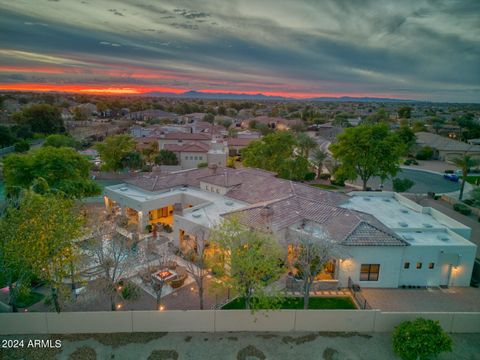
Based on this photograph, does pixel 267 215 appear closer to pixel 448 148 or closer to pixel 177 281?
pixel 177 281

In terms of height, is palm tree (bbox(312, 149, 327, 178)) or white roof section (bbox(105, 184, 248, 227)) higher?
palm tree (bbox(312, 149, 327, 178))

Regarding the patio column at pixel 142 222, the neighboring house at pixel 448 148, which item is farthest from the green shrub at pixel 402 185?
the patio column at pixel 142 222

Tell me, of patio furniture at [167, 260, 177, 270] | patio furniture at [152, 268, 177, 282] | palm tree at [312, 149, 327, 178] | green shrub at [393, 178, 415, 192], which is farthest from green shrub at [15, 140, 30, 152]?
green shrub at [393, 178, 415, 192]

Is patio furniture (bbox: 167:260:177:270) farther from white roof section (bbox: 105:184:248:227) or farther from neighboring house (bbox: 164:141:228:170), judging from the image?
neighboring house (bbox: 164:141:228:170)

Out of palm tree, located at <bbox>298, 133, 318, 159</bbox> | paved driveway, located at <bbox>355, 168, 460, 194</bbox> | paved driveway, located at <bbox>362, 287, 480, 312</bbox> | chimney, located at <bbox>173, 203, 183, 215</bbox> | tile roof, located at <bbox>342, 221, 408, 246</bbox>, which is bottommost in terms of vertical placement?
paved driveway, located at <bbox>362, 287, 480, 312</bbox>

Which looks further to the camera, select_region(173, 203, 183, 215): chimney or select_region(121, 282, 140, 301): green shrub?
select_region(173, 203, 183, 215): chimney

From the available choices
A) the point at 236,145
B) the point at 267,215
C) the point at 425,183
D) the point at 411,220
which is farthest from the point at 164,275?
the point at 236,145
